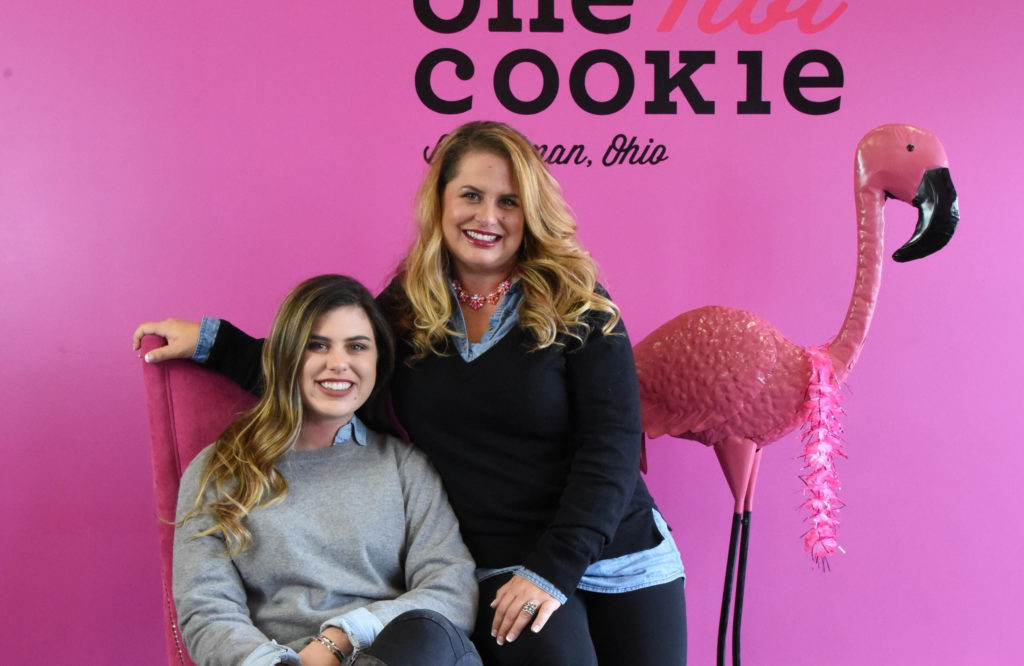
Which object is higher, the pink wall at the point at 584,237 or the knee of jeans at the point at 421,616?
the pink wall at the point at 584,237

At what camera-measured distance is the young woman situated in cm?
142

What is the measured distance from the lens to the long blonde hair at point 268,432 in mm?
1460

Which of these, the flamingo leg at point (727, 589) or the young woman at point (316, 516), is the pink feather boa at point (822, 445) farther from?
the young woman at point (316, 516)

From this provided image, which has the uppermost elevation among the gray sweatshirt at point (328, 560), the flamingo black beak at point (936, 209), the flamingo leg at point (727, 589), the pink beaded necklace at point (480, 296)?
the flamingo black beak at point (936, 209)

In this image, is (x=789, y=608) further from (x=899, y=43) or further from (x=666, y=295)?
(x=899, y=43)

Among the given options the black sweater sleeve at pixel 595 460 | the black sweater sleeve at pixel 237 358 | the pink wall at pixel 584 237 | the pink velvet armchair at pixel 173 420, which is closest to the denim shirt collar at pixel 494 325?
the black sweater sleeve at pixel 595 460

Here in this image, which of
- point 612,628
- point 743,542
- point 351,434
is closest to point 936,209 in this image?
point 743,542

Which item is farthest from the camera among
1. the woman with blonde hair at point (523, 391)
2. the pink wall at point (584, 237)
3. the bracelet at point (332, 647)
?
the pink wall at point (584, 237)

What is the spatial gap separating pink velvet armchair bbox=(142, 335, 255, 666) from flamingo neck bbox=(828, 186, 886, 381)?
1234 mm

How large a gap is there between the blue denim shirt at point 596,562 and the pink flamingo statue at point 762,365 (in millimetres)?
240

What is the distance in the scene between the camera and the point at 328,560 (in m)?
1.49

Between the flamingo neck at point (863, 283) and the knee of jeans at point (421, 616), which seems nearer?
the knee of jeans at point (421, 616)

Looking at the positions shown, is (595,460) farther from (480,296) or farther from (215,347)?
(215,347)

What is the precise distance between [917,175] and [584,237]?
0.76 m
